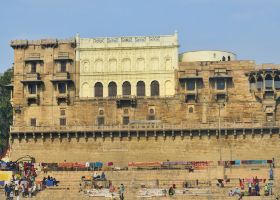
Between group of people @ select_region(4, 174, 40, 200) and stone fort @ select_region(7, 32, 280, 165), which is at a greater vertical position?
stone fort @ select_region(7, 32, 280, 165)

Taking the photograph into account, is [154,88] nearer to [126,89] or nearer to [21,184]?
[126,89]

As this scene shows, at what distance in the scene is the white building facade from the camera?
71062mm

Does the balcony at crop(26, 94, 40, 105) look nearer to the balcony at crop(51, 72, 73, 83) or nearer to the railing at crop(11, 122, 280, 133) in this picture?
the balcony at crop(51, 72, 73, 83)

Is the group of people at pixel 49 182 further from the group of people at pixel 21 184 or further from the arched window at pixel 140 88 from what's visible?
the arched window at pixel 140 88

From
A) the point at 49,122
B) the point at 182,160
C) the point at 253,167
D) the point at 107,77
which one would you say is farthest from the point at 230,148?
the point at 49,122

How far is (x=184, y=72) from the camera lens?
7069 centimetres

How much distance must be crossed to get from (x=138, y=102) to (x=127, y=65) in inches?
184

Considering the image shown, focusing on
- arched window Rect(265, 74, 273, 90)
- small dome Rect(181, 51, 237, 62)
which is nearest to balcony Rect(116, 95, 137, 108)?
small dome Rect(181, 51, 237, 62)

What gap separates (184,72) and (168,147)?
9.10 meters

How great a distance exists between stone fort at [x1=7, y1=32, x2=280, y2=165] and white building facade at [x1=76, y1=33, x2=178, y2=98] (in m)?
0.12

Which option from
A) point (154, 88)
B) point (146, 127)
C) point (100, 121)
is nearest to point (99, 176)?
point (146, 127)

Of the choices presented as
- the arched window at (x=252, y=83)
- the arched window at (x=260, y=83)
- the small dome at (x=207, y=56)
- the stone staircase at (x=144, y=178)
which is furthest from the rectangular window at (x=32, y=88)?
the arched window at (x=260, y=83)

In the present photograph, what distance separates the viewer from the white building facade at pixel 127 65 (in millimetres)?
71062

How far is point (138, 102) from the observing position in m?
70.8
